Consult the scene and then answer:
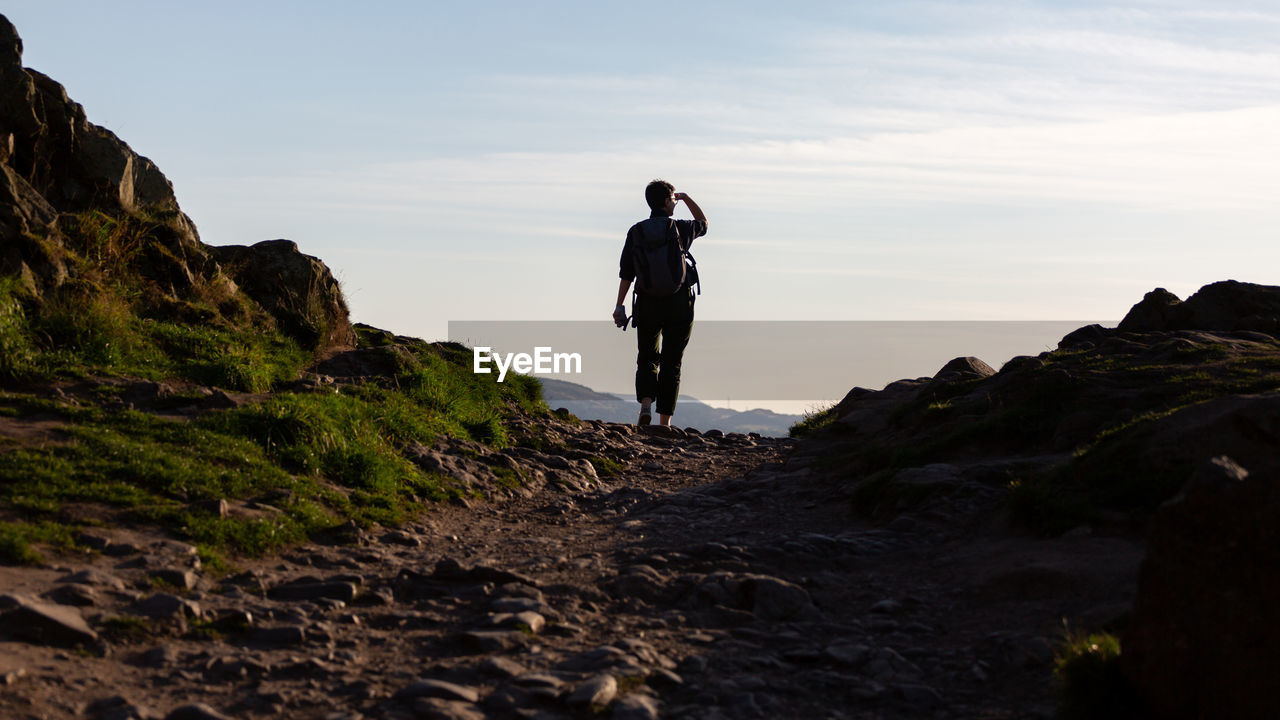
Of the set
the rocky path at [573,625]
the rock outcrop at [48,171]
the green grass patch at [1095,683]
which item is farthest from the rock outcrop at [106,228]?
the green grass patch at [1095,683]

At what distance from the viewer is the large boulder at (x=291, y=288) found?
15031mm

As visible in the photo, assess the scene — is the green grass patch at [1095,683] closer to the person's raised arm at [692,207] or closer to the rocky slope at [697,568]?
the rocky slope at [697,568]

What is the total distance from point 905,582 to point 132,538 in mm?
5667

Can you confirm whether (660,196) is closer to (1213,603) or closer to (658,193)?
(658,193)

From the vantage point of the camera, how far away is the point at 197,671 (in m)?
5.39

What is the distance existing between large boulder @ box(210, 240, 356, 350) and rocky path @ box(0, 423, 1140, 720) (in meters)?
6.90

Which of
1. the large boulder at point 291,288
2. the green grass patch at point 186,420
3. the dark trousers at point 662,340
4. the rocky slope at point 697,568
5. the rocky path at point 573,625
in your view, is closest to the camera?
the rocky slope at point 697,568

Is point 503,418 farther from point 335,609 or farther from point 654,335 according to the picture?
point 335,609

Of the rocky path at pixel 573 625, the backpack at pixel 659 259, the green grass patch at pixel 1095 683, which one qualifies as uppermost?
the backpack at pixel 659 259

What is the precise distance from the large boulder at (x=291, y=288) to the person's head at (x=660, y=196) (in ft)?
17.6

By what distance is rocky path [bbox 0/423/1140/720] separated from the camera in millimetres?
5152

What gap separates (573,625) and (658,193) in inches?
409

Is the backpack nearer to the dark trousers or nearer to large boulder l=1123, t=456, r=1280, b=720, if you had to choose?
the dark trousers

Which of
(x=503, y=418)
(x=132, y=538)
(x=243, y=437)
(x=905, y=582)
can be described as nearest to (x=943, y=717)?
(x=905, y=582)
